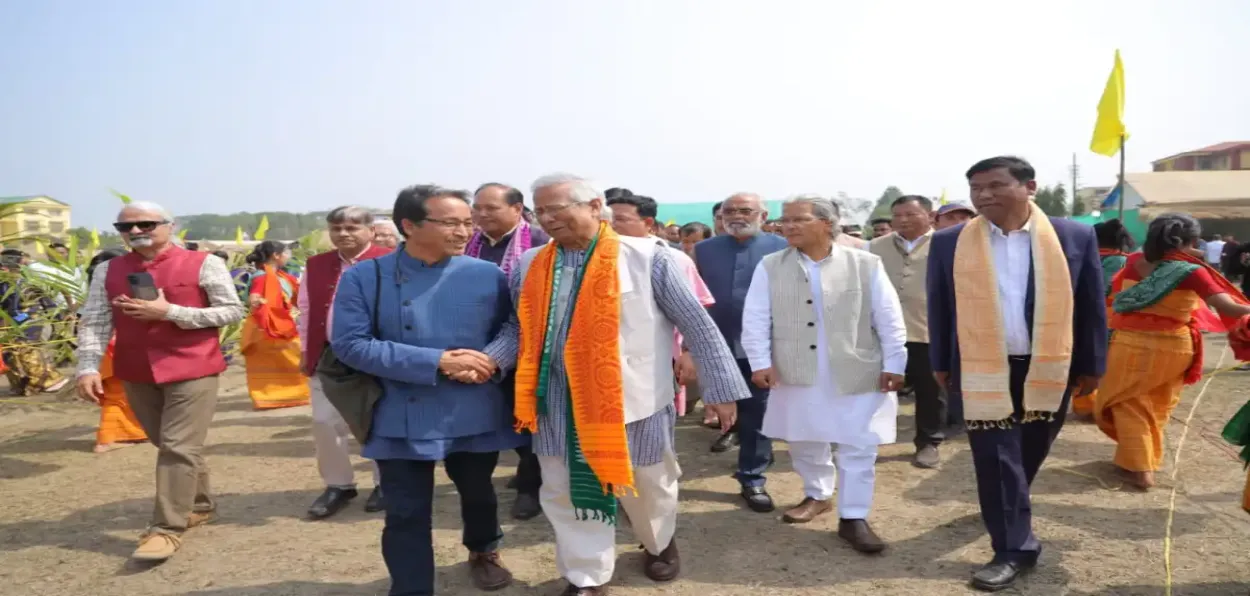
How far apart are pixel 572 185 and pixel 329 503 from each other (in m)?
2.78

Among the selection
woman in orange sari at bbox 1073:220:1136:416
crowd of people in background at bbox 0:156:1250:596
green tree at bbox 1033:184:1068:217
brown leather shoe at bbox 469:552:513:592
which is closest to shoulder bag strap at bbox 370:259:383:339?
crowd of people in background at bbox 0:156:1250:596

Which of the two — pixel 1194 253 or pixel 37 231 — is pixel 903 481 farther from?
pixel 37 231

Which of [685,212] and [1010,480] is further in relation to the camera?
[685,212]

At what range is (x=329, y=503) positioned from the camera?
471cm

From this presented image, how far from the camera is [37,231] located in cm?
659

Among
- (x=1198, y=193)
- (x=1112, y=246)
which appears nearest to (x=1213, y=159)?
(x=1198, y=193)

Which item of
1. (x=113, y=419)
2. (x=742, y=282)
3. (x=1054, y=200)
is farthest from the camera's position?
(x=1054, y=200)

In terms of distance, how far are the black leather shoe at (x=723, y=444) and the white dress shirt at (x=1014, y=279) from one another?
2.83m

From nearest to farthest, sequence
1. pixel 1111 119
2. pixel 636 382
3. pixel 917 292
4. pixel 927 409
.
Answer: pixel 636 382, pixel 927 409, pixel 917 292, pixel 1111 119

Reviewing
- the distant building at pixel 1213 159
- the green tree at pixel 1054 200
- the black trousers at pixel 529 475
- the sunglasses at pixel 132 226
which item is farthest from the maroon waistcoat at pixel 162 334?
the distant building at pixel 1213 159

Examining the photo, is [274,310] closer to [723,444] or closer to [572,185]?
[723,444]

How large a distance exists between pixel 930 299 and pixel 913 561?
1291 mm

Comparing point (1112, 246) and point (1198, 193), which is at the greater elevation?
point (1198, 193)

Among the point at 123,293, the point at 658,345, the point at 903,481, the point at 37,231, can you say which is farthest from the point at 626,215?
the point at 37,231
